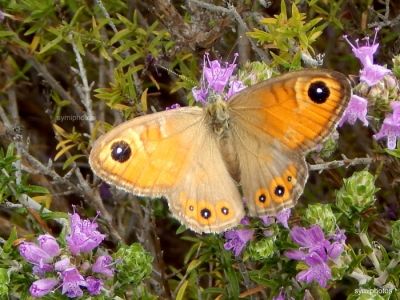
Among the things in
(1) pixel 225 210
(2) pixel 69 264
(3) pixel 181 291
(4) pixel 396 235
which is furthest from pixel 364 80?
(2) pixel 69 264

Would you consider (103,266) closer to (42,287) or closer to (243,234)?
(42,287)

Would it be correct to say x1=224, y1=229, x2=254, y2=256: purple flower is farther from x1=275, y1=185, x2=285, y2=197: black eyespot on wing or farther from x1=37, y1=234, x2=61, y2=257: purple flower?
x1=37, y1=234, x2=61, y2=257: purple flower

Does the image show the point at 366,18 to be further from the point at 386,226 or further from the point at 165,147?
the point at 165,147

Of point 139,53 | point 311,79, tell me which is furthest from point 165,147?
point 139,53

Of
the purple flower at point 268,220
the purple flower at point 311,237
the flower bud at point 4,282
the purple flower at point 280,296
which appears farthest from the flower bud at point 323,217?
the flower bud at point 4,282

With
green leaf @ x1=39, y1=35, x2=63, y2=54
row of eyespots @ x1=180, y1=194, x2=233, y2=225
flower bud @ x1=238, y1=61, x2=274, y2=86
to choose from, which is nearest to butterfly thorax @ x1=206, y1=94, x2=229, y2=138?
flower bud @ x1=238, y1=61, x2=274, y2=86
